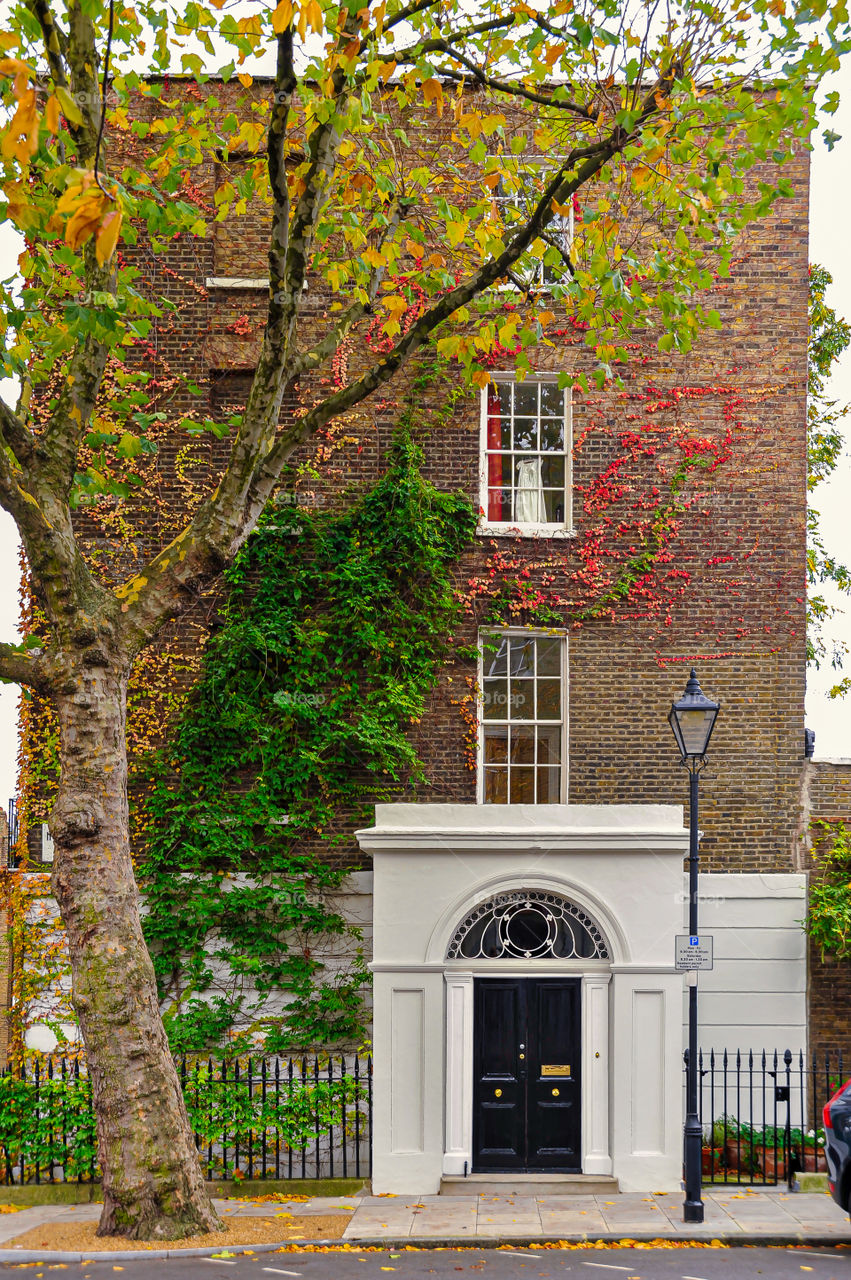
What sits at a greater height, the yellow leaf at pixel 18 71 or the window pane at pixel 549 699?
the yellow leaf at pixel 18 71

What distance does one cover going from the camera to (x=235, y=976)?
1442cm

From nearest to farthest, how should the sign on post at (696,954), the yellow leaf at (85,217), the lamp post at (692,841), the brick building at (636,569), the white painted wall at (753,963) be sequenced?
the yellow leaf at (85,217) → the lamp post at (692,841) → the sign on post at (696,954) → the white painted wall at (753,963) → the brick building at (636,569)

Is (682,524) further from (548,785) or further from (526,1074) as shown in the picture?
(526,1074)

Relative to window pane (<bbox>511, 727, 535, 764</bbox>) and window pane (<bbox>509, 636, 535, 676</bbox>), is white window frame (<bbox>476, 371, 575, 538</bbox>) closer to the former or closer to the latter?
window pane (<bbox>509, 636, 535, 676</bbox>)

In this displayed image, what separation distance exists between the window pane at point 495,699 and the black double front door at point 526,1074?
3.65 metres

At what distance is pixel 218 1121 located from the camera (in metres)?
12.7

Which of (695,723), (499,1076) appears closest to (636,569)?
(695,723)

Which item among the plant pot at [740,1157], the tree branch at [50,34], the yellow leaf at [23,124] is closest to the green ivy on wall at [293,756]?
the plant pot at [740,1157]

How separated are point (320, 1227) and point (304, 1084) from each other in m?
1.95

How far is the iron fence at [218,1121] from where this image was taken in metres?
12.4

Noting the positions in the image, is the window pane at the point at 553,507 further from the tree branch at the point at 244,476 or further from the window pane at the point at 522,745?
the tree branch at the point at 244,476

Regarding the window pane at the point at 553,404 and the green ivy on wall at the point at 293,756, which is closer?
the green ivy on wall at the point at 293,756

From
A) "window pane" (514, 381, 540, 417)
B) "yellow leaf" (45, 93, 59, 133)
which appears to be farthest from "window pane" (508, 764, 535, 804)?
"yellow leaf" (45, 93, 59, 133)

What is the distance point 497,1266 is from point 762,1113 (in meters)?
4.82
